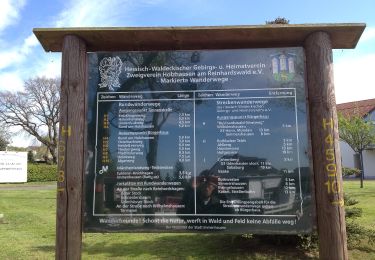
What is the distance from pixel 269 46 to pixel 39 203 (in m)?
15.2

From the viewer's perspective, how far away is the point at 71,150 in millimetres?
4559

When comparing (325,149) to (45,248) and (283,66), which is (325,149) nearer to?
(283,66)

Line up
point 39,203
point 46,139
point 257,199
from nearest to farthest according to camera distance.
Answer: point 257,199 → point 39,203 → point 46,139

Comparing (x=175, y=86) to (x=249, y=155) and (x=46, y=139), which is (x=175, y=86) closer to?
(x=249, y=155)

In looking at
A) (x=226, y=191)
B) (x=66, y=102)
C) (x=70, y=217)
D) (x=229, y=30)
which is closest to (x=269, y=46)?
(x=229, y=30)

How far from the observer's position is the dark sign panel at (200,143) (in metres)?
4.43

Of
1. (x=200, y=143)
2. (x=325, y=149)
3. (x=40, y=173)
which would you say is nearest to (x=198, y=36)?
(x=200, y=143)

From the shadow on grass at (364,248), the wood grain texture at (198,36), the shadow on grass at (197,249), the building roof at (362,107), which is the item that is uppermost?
the building roof at (362,107)

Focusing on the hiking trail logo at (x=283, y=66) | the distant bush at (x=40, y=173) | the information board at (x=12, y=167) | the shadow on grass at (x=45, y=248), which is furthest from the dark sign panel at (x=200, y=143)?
the distant bush at (x=40, y=173)

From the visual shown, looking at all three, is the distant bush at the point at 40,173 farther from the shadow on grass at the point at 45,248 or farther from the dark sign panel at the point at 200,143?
the dark sign panel at the point at 200,143

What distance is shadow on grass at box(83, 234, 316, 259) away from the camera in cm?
A: 763

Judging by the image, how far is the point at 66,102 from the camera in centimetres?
464

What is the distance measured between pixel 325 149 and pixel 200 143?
124cm

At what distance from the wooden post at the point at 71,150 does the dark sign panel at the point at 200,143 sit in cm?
11
